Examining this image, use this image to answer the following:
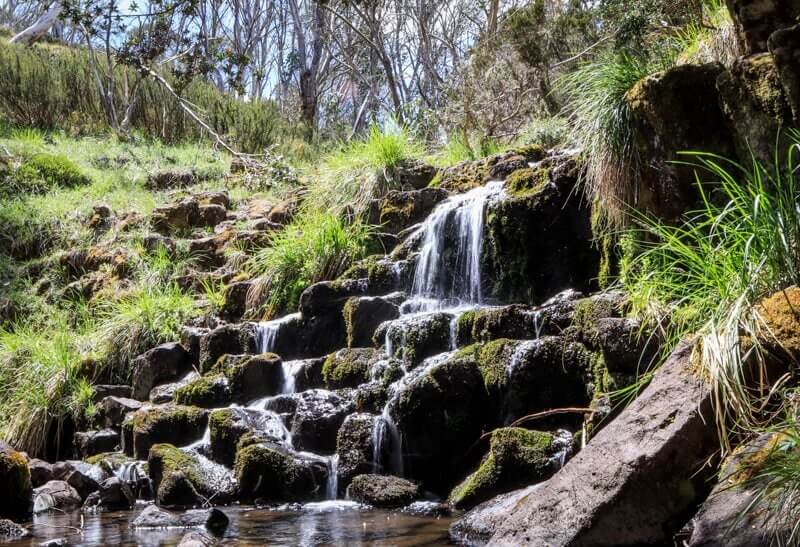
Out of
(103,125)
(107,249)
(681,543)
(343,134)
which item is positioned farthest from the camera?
(343,134)

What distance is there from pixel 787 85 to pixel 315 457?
4.23 metres

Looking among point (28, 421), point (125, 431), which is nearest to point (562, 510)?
point (125, 431)

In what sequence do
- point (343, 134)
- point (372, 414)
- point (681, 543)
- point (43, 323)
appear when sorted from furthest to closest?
point (343, 134) < point (43, 323) < point (372, 414) < point (681, 543)

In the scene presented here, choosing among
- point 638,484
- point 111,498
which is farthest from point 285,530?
point 638,484

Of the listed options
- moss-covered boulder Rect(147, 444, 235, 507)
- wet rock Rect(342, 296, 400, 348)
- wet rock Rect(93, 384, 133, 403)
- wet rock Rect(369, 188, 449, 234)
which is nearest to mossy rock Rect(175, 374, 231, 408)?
moss-covered boulder Rect(147, 444, 235, 507)

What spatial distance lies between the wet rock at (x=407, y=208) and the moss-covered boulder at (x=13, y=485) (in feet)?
15.4

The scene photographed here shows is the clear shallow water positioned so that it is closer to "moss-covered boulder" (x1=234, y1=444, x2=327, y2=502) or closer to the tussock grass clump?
"moss-covered boulder" (x1=234, y1=444, x2=327, y2=502)

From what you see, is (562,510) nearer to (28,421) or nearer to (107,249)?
(28,421)

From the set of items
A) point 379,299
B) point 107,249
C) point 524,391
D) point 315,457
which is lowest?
point 315,457

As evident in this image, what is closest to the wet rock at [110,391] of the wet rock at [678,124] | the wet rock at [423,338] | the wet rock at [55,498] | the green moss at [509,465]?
the wet rock at [55,498]

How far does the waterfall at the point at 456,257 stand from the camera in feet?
26.7

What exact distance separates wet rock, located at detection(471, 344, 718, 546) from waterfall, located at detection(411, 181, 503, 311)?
4.11 m

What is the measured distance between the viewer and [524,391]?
5.86 metres

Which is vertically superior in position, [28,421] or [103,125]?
[103,125]
